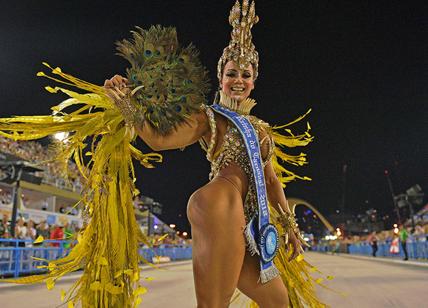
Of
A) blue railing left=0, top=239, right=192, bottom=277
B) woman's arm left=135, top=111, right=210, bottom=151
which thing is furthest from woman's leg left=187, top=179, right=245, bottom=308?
blue railing left=0, top=239, right=192, bottom=277

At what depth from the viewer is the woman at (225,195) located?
1.82m

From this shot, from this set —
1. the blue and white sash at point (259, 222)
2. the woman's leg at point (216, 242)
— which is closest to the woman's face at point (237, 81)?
the blue and white sash at point (259, 222)

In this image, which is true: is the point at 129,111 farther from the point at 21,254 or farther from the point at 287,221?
the point at 21,254

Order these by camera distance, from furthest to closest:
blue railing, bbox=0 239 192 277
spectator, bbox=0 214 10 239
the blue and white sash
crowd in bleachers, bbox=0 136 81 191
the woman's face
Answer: crowd in bleachers, bbox=0 136 81 191 → spectator, bbox=0 214 10 239 → blue railing, bbox=0 239 192 277 → the woman's face → the blue and white sash

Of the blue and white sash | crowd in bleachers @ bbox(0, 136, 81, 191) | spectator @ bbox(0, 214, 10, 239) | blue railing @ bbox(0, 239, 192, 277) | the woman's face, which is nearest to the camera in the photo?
the blue and white sash

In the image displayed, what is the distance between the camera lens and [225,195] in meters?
1.93

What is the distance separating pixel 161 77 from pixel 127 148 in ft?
1.51

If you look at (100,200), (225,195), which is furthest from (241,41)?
Result: (100,200)

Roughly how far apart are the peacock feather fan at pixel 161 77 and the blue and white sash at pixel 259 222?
32cm

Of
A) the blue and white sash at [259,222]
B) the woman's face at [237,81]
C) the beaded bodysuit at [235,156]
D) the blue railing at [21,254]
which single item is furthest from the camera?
the blue railing at [21,254]

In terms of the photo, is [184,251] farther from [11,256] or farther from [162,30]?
[162,30]

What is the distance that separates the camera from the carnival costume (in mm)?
1875

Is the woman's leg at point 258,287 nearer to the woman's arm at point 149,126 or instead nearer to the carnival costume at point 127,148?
the carnival costume at point 127,148

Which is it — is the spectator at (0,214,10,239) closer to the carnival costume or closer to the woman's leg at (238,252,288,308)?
the carnival costume
